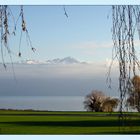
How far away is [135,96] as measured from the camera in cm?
238

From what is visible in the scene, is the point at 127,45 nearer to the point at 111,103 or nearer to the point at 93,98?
the point at 111,103

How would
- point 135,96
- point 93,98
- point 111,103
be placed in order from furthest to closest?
point 93,98 → point 111,103 → point 135,96

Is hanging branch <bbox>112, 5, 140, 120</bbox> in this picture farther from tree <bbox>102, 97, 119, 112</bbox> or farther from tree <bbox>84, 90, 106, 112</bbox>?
tree <bbox>84, 90, 106, 112</bbox>

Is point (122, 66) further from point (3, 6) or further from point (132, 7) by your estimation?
point (3, 6)

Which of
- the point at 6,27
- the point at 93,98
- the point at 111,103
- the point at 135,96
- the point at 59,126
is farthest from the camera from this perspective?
the point at 59,126

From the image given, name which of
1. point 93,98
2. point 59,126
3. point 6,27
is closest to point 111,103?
point 93,98

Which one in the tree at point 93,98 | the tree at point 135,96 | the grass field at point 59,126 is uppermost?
the tree at point 93,98

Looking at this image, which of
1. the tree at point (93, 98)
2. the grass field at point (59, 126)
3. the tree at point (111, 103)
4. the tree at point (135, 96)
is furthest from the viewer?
the grass field at point (59, 126)

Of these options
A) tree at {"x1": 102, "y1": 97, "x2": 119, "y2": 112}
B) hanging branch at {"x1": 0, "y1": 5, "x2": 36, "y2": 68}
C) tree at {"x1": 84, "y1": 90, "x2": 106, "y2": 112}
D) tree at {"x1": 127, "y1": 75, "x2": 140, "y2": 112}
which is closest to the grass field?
tree at {"x1": 102, "y1": 97, "x2": 119, "y2": 112}

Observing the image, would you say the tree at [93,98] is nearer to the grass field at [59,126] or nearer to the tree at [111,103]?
the tree at [111,103]

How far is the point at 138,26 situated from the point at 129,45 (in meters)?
0.12

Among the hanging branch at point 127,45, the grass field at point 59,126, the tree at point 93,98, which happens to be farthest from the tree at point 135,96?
the tree at point 93,98

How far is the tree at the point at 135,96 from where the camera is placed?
2.38m

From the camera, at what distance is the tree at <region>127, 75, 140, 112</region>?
93.9 inches
